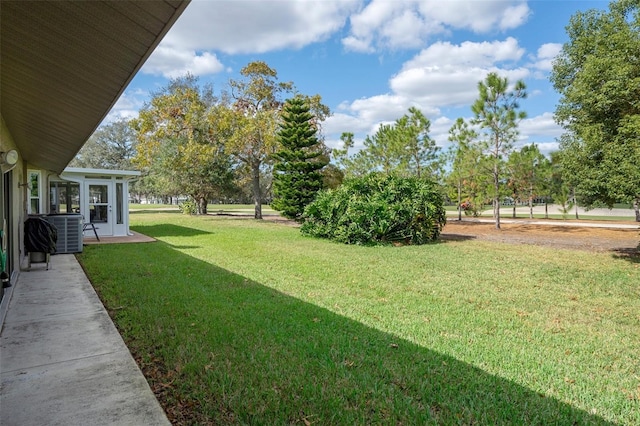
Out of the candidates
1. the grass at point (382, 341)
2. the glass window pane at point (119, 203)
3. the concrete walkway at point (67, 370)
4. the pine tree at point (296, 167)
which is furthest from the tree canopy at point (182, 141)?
the concrete walkway at point (67, 370)

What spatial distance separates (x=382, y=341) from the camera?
3.59 m

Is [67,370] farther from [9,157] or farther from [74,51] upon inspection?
[9,157]

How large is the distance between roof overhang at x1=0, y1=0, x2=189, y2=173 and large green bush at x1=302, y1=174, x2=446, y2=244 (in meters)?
→ 8.14

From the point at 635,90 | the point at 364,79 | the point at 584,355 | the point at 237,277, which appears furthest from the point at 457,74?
the point at 584,355

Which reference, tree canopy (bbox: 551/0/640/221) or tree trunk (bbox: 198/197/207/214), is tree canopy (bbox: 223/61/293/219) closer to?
tree trunk (bbox: 198/197/207/214)

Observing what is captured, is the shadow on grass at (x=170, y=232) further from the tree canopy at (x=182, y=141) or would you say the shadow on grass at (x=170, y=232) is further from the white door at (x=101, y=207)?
the tree canopy at (x=182, y=141)

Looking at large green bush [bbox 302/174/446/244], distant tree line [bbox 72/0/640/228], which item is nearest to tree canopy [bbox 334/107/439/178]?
distant tree line [bbox 72/0/640/228]

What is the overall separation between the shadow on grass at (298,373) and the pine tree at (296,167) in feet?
45.9

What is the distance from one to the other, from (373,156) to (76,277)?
18.7m

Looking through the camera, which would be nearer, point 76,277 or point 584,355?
point 584,355

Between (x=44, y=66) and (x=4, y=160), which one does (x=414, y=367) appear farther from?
(x=4, y=160)

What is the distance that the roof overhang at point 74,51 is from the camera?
1.99m

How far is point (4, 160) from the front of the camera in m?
4.32

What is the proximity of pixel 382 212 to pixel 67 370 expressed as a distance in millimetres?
9450
